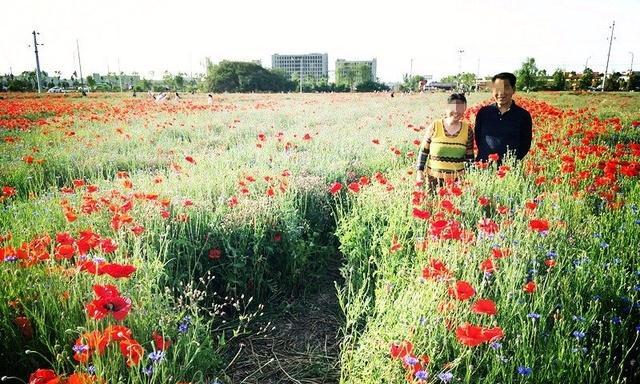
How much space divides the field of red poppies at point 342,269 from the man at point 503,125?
393 millimetres

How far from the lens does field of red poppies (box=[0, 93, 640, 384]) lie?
193 cm

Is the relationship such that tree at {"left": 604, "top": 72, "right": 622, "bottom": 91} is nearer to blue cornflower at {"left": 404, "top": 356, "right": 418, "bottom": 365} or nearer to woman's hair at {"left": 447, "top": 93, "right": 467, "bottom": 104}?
woman's hair at {"left": 447, "top": 93, "right": 467, "bottom": 104}

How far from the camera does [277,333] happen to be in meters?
3.25

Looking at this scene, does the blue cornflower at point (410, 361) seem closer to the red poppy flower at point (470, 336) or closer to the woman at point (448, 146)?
the red poppy flower at point (470, 336)

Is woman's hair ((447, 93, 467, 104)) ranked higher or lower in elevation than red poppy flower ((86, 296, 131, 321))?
higher

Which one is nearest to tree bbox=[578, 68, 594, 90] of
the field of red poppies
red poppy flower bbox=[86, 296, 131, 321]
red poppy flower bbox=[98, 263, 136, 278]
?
the field of red poppies

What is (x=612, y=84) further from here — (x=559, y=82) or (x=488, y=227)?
(x=488, y=227)

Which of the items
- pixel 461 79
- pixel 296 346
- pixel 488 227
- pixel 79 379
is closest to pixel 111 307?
pixel 79 379

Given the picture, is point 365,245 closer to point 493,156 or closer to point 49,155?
point 493,156

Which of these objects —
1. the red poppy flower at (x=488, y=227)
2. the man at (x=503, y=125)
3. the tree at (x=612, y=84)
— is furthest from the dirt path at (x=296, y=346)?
the tree at (x=612, y=84)

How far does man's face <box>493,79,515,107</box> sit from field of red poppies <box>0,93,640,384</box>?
2.75ft

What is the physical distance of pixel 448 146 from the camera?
4.59m

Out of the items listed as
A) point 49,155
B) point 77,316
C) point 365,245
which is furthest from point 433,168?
point 49,155

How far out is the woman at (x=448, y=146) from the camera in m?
4.58
